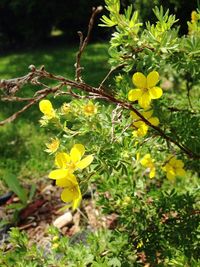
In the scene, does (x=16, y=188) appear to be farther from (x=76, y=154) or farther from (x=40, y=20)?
(x=40, y=20)

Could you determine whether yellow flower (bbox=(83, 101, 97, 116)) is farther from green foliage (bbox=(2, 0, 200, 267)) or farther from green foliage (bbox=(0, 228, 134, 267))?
green foliage (bbox=(0, 228, 134, 267))

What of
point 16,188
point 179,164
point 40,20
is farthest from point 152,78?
point 40,20

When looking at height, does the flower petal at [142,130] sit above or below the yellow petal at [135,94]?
below

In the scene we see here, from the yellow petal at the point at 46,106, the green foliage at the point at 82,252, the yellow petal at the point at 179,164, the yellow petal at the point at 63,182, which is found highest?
the yellow petal at the point at 46,106

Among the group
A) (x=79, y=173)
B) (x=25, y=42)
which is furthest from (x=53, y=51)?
(x=79, y=173)

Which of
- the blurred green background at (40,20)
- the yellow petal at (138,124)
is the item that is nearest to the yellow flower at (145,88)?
the yellow petal at (138,124)

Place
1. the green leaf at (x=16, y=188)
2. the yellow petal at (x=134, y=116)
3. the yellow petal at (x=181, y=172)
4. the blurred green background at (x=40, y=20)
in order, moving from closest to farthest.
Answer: the yellow petal at (x=134, y=116) < the yellow petal at (x=181, y=172) < the green leaf at (x=16, y=188) < the blurred green background at (x=40, y=20)

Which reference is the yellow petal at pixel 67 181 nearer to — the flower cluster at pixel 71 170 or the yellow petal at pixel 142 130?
the flower cluster at pixel 71 170
